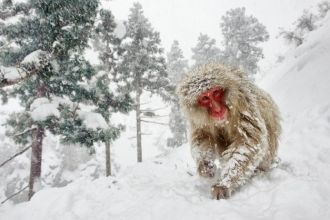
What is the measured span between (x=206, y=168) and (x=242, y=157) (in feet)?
2.40

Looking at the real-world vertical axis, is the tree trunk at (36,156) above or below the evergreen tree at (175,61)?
below

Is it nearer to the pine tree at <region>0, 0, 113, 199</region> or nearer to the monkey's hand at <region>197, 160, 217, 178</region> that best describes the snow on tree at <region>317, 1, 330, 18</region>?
the pine tree at <region>0, 0, 113, 199</region>

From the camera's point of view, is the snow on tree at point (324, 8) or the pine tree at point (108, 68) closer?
the pine tree at point (108, 68)

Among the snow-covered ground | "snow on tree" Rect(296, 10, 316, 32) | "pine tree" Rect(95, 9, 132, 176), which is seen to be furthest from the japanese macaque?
"snow on tree" Rect(296, 10, 316, 32)

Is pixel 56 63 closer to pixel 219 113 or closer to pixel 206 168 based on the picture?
pixel 206 168

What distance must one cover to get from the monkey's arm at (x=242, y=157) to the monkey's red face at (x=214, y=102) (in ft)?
1.10

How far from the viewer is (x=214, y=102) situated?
405 cm

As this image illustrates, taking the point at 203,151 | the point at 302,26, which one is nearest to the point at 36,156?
the point at 203,151

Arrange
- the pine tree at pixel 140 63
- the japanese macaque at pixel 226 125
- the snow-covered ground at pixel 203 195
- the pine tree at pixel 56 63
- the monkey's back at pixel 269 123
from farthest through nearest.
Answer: the pine tree at pixel 140 63 < the pine tree at pixel 56 63 < the monkey's back at pixel 269 123 < the japanese macaque at pixel 226 125 < the snow-covered ground at pixel 203 195

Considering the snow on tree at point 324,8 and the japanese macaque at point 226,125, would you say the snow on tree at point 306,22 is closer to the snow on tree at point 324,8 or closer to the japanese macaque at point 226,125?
the snow on tree at point 324,8

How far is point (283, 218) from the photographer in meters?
2.78

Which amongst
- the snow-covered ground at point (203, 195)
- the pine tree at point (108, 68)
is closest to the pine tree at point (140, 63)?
the pine tree at point (108, 68)

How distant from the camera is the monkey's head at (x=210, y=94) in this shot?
4.09 metres

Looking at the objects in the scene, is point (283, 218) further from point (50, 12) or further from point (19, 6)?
point (19, 6)
